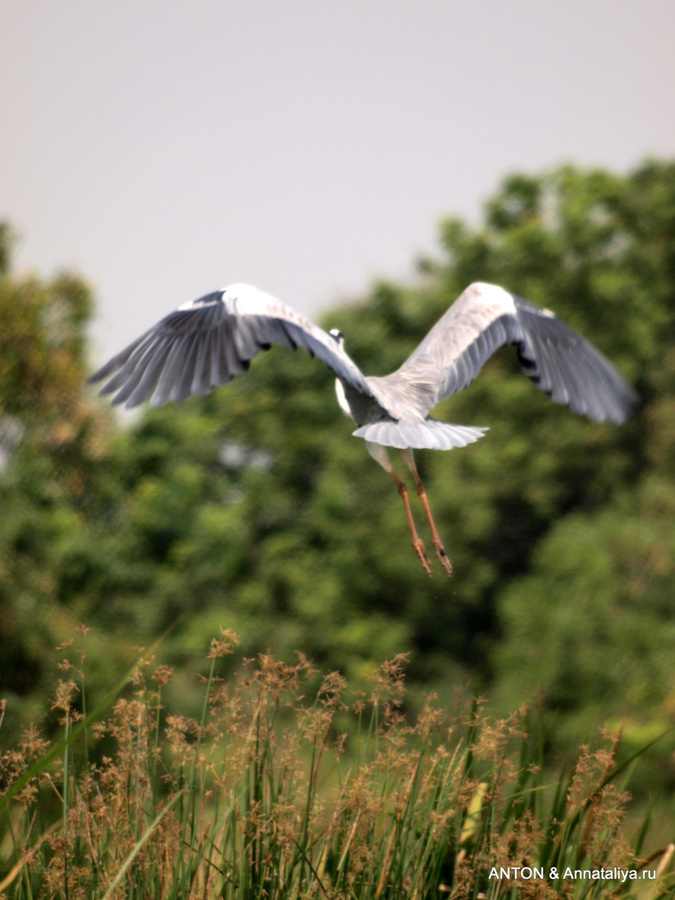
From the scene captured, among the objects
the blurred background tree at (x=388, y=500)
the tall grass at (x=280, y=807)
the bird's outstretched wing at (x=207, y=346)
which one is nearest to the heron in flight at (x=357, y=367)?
the bird's outstretched wing at (x=207, y=346)

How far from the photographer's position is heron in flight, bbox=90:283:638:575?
330cm

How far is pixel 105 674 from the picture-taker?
14.1 m

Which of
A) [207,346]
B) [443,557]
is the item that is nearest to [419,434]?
[443,557]

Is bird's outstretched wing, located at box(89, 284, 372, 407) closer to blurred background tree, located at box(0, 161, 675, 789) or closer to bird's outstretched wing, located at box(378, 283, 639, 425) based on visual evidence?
bird's outstretched wing, located at box(378, 283, 639, 425)

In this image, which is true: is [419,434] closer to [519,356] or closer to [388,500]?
[519,356]

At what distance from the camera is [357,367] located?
3627 mm

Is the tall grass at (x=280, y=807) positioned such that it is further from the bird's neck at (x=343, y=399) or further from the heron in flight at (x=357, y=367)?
the bird's neck at (x=343, y=399)

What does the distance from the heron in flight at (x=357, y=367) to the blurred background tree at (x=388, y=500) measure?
10.9m

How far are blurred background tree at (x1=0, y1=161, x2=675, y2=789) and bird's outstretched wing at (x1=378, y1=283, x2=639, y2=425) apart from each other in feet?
34.2

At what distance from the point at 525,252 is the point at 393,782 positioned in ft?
57.1

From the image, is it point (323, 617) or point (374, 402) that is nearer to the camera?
point (374, 402)

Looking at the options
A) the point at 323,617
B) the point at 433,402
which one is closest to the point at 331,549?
the point at 323,617

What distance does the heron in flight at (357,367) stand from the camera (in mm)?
3305

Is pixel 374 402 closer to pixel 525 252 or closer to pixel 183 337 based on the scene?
pixel 183 337
